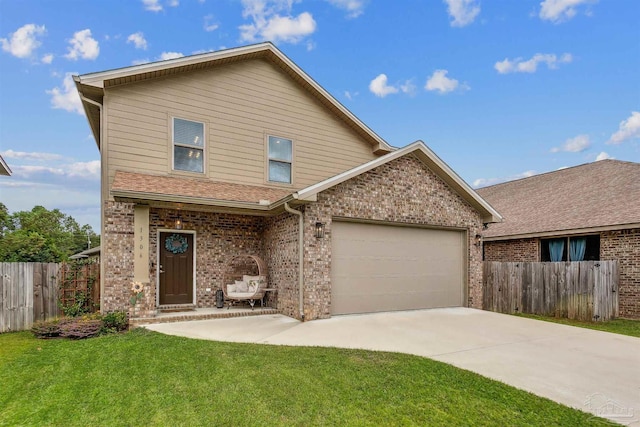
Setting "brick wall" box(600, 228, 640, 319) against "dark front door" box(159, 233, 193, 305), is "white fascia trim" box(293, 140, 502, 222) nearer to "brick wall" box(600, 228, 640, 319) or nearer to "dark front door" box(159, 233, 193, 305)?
"dark front door" box(159, 233, 193, 305)

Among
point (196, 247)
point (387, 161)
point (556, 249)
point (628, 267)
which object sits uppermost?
point (387, 161)

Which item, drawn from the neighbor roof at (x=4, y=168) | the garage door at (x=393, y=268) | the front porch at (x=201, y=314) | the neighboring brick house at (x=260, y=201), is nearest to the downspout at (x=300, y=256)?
the neighboring brick house at (x=260, y=201)

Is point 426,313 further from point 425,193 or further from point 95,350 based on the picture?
point 95,350

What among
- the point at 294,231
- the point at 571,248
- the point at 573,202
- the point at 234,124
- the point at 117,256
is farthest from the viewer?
the point at 573,202

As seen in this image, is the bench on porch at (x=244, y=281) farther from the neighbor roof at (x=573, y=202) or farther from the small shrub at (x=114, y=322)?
the neighbor roof at (x=573, y=202)

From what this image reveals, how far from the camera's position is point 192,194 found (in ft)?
26.1

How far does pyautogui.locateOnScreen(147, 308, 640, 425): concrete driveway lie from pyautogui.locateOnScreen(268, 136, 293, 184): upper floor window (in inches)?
165

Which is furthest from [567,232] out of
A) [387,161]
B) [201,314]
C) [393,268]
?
[201,314]

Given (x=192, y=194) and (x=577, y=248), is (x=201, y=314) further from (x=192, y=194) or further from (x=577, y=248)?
(x=577, y=248)

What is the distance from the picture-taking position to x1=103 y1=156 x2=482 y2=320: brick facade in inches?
312

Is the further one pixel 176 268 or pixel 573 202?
pixel 573 202

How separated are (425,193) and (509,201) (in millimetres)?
9887

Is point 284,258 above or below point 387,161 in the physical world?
below

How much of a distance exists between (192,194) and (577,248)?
1282cm
